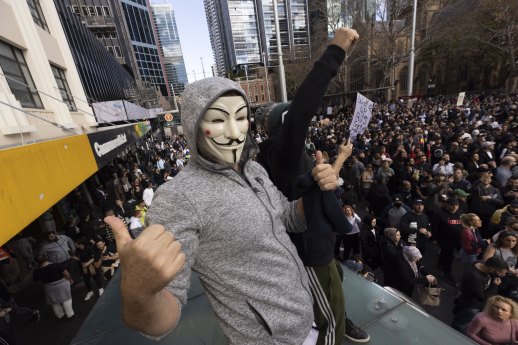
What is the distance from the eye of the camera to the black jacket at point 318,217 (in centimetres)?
123

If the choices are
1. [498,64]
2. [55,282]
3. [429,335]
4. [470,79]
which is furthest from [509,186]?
[470,79]

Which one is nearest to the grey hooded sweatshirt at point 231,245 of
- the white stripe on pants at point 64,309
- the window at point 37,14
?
the white stripe on pants at point 64,309

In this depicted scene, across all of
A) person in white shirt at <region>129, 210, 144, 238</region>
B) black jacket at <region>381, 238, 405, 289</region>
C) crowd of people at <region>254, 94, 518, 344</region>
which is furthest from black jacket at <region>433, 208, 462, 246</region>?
person in white shirt at <region>129, 210, 144, 238</region>

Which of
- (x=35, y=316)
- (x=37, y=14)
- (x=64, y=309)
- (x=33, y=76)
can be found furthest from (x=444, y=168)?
(x=37, y=14)

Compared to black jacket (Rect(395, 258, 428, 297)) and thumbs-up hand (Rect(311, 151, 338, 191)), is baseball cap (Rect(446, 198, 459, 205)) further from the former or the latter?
thumbs-up hand (Rect(311, 151, 338, 191))

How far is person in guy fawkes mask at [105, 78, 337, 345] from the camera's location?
0.70 meters

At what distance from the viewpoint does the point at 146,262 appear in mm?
646

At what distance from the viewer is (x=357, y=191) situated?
24.0 feet

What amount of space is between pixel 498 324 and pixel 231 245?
3.08 meters

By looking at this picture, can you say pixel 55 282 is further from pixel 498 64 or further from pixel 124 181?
pixel 498 64

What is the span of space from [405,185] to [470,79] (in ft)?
155

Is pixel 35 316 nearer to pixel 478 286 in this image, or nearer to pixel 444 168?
pixel 478 286

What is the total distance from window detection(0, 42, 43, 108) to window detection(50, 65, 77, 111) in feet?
6.18

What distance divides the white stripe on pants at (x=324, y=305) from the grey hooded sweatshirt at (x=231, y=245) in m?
0.25
